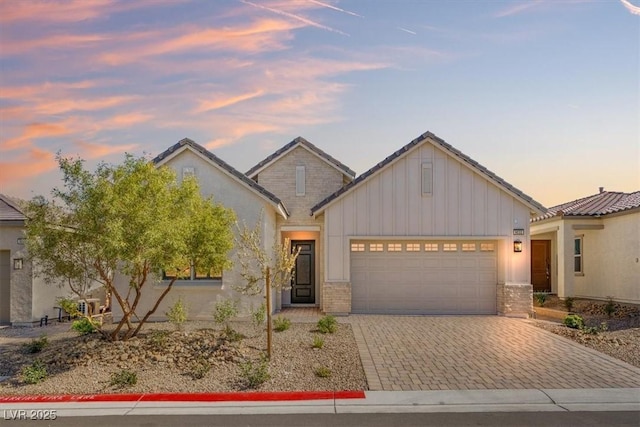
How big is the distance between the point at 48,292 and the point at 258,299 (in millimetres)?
6912

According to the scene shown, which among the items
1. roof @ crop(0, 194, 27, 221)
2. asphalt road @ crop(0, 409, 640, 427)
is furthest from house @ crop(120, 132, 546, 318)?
asphalt road @ crop(0, 409, 640, 427)

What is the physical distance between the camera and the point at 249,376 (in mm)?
10188

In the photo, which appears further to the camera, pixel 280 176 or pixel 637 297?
Answer: pixel 280 176

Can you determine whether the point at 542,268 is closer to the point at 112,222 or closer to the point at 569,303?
the point at 569,303

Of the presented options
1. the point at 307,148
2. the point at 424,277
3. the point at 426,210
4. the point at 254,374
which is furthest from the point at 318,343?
the point at 307,148

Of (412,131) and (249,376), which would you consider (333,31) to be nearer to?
(412,131)

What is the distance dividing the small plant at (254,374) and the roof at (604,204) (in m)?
12.8

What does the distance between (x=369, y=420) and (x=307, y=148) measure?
45.7 ft

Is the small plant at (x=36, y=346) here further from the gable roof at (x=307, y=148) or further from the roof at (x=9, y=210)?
the gable roof at (x=307, y=148)

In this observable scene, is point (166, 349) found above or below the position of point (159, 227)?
below

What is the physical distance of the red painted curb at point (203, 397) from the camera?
9.47 metres

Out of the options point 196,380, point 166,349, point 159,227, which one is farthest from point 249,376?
point 159,227

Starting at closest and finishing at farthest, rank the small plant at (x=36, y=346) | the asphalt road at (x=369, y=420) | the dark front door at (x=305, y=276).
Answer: the asphalt road at (x=369, y=420) < the small plant at (x=36, y=346) < the dark front door at (x=305, y=276)

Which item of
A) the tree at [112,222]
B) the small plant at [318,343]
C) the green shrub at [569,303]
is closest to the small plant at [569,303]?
the green shrub at [569,303]
